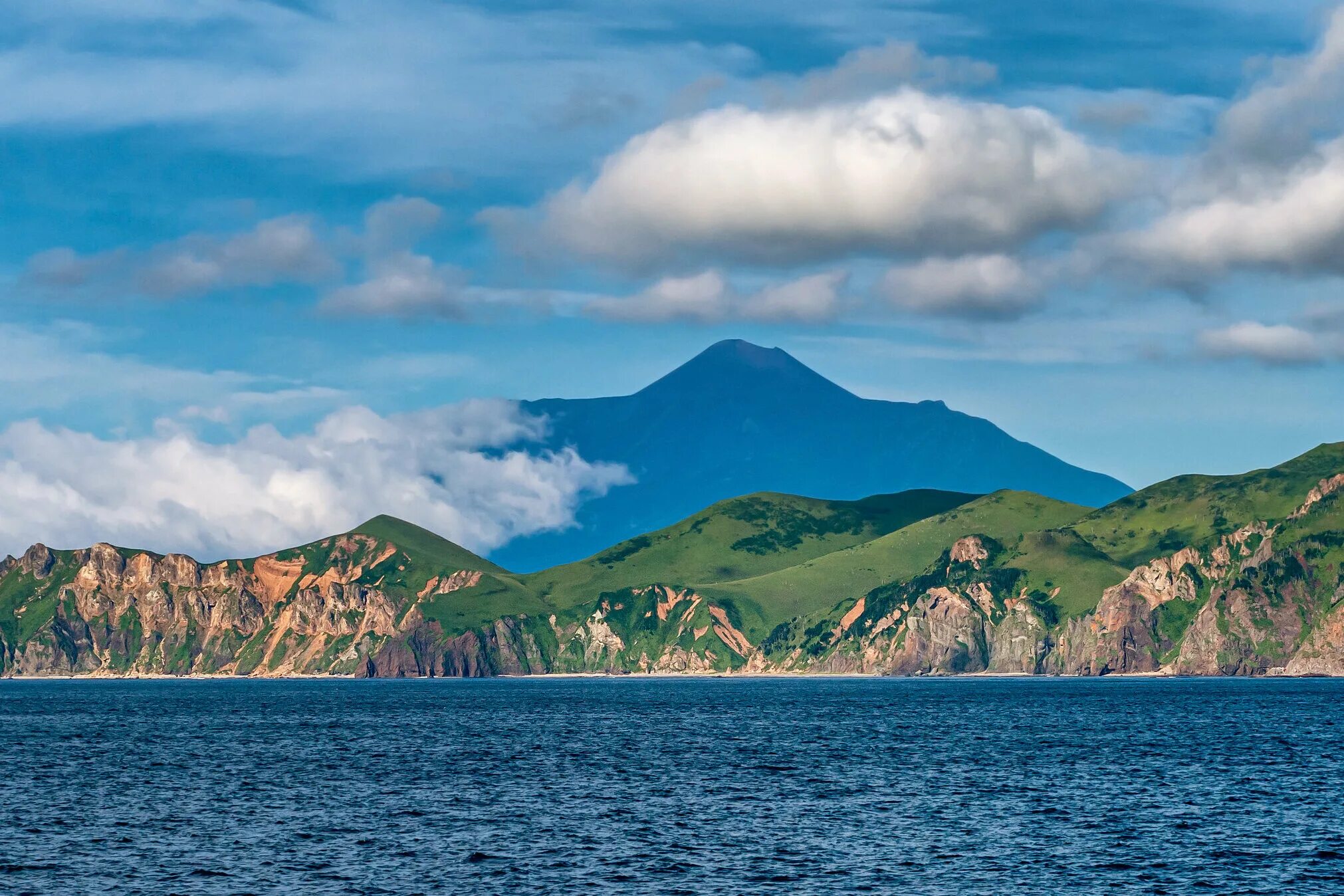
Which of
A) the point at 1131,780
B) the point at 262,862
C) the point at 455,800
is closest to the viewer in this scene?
the point at 262,862

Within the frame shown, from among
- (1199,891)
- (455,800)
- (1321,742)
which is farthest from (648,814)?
(1321,742)

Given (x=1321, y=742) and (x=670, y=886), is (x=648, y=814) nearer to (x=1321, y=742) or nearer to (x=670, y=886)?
(x=670, y=886)

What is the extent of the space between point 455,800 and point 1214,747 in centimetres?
9661

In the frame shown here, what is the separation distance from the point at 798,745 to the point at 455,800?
7311 centimetres

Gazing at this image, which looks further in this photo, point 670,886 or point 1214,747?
point 1214,747

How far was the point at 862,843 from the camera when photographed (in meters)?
100

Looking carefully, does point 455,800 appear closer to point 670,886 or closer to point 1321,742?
point 670,886

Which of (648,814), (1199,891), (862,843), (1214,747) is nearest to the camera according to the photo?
(1199,891)

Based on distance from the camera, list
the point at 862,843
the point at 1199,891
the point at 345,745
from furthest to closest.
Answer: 1. the point at 345,745
2. the point at 862,843
3. the point at 1199,891

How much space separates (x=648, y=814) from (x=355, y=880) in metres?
33.6

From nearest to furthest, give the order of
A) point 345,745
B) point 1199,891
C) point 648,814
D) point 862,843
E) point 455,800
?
point 1199,891, point 862,843, point 648,814, point 455,800, point 345,745

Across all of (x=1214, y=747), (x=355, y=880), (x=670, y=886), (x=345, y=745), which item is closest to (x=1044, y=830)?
(x=670, y=886)

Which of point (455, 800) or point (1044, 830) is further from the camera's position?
point (455, 800)

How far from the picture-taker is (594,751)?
182 metres
